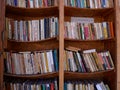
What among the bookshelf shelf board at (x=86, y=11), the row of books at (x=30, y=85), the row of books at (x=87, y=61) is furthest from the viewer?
the bookshelf shelf board at (x=86, y=11)

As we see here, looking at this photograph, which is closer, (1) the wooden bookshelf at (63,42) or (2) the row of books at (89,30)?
(1) the wooden bookshelf at (63,42)

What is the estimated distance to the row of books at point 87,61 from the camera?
2145mm

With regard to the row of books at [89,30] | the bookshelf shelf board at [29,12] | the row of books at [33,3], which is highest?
the row of books at [33,3]

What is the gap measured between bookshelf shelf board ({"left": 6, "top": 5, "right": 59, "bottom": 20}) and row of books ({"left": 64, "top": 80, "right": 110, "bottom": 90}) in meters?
0.88

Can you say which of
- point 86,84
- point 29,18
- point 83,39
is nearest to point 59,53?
point 83,39

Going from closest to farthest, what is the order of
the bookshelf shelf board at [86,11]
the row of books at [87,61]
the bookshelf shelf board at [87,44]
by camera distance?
1. the row of books at [87,61]
2. the bookshelf shelf board at [86,11]
3. the bookshelf shelf board at [87,44]

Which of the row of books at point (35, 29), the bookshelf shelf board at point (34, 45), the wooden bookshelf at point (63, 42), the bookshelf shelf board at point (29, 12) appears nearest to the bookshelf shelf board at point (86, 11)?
the wooden bookshelf at point (63, 42)

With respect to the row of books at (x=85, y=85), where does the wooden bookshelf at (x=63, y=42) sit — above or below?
above

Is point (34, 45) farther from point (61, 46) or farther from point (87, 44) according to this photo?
point (87, 44)

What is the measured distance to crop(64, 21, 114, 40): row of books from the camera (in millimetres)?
2183

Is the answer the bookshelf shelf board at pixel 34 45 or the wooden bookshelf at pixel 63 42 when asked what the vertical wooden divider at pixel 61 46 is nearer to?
the wooden bookshelf at pixel 63 42

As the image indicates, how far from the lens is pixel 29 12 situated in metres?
2.27

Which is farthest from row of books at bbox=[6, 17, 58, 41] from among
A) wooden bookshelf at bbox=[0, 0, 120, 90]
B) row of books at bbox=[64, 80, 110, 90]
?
row of books at bbox=[64, 80, 110, 90]

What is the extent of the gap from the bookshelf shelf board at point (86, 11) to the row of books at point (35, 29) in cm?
27
